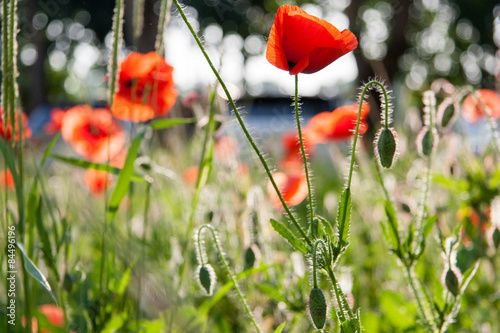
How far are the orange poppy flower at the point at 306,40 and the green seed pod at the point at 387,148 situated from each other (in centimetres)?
13

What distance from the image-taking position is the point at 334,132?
74.0 inches

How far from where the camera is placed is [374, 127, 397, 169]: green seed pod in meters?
0.69

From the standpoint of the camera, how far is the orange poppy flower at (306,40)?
64cm

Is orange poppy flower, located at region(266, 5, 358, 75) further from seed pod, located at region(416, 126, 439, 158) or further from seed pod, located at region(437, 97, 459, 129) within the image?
seed pod, located at region(437, 97, 459, 129)

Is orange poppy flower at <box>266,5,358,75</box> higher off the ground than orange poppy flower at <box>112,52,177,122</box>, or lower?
higher

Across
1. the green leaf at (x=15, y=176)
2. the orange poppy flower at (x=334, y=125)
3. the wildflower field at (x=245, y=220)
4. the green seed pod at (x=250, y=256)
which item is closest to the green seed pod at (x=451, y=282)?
the wildflower field at (x=245, y=220)

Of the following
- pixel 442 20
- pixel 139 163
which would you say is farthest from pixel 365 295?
pixel 442 20

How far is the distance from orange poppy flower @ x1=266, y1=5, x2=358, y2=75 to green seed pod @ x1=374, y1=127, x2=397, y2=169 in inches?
5.2

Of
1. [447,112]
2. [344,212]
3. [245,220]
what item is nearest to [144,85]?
[245,220]

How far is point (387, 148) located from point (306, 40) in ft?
0.60

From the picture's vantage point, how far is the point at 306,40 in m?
0.65

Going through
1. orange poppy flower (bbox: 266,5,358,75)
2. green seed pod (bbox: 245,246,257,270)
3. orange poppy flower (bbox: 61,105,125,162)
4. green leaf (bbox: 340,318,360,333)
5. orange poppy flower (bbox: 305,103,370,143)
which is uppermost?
orange poppy flower (bbox: 266,5,358,75)

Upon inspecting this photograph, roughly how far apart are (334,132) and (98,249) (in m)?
0.91

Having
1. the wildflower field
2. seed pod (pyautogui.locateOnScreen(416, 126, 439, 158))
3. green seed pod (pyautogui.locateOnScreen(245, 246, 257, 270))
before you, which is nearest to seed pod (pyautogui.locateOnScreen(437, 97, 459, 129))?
the wildflower field
